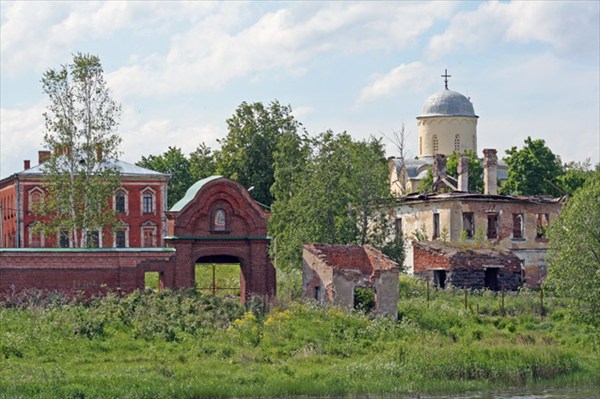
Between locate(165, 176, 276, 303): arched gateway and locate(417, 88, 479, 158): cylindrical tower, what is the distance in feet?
128

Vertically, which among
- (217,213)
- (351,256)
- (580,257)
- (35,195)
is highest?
(35,195)

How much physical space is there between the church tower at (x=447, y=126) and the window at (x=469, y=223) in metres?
26.6

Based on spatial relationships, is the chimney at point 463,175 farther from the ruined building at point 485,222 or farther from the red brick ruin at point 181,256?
the red brick ruin at point 181,256

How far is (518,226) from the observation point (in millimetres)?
53750

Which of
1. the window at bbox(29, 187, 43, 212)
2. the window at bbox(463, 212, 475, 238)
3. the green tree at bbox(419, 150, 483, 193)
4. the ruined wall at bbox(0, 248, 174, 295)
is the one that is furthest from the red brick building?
the ruined wall at bbox(0, 248, 174, 295)

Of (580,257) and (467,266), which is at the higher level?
(580,257)

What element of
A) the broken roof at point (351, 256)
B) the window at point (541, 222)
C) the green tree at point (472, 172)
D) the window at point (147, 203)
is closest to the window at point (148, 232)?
the window at point (147, 203)

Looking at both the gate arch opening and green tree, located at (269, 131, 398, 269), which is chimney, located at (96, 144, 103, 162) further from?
green tree, located at (269, 131, 398, 269)

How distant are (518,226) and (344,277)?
50.1 ft

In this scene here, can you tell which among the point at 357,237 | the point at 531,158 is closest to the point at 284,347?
the point at 357,237

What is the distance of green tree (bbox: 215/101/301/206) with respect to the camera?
67312 mm

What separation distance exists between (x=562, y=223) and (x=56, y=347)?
17130 millimetres

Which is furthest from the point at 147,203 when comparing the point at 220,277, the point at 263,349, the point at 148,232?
the point at 263,349

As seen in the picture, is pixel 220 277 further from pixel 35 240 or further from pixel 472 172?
pixel 472 172
